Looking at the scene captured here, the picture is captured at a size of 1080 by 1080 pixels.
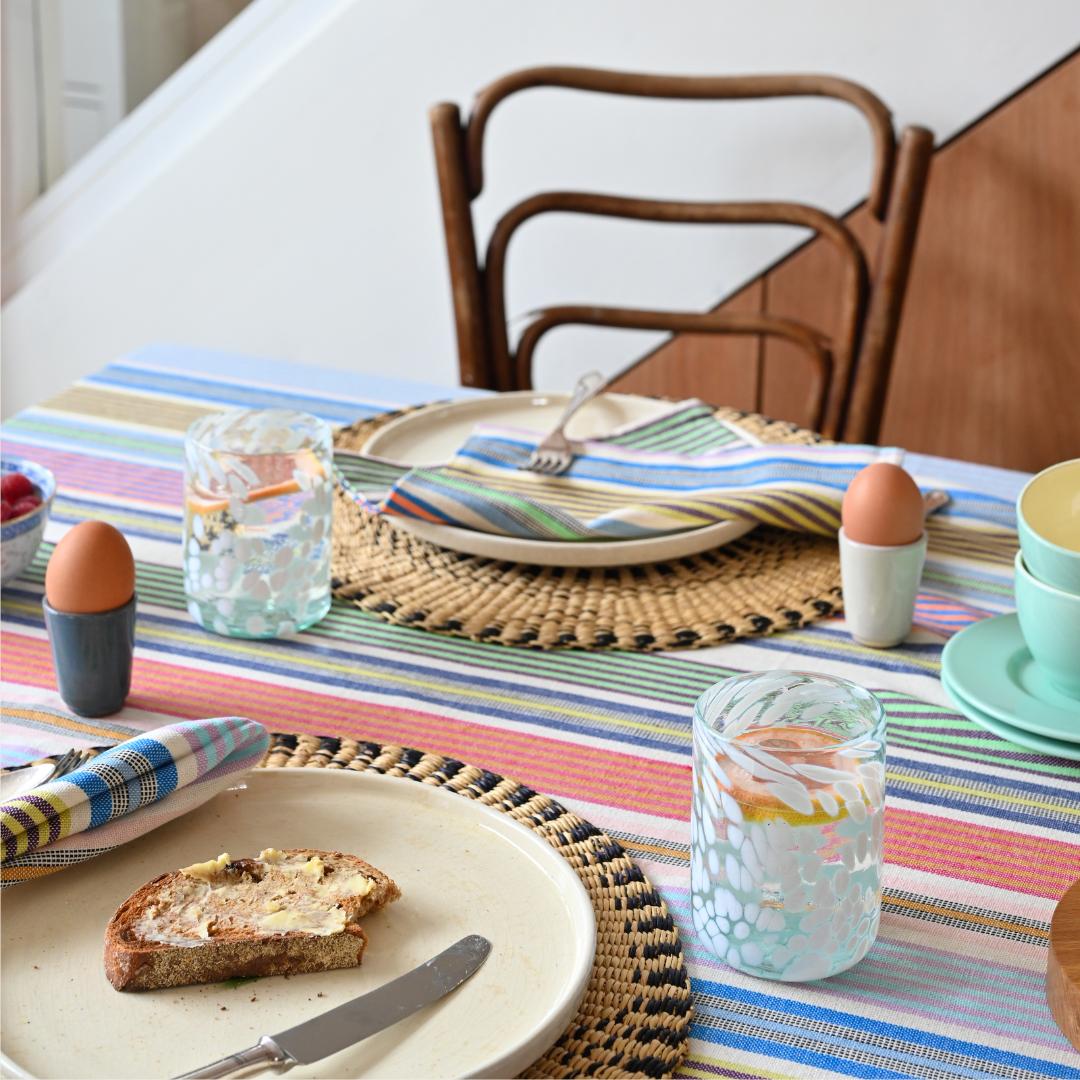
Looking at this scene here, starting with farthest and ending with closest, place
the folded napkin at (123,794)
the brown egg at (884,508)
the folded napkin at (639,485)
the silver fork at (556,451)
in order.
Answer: the silver fork at (556,451) < the folded napkin at (639,485) < the brown egg at (884,508) < the folded napkin at (123,794)

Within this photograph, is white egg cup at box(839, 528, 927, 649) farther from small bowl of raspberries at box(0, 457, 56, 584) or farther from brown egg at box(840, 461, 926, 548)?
small bowl of raspberries at box(0, 457, 56, 584)

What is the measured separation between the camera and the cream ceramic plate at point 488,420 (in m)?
1.18

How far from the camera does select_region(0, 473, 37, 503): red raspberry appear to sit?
0.95 metres

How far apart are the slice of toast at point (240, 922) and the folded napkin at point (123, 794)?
40 millimetres

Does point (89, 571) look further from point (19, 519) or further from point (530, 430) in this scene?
point (530, 430)

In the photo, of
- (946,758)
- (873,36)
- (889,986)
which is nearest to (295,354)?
(873,36)

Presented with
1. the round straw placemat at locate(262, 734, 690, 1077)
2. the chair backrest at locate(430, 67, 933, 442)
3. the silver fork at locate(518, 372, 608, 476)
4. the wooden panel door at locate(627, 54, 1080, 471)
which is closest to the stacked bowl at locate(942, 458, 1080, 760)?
the round straw placemat at locate(262, 734, 690, 1077)

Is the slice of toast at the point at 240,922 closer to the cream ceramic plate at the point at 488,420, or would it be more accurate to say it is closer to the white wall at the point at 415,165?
the cream ceramic plate at the point at 488,420

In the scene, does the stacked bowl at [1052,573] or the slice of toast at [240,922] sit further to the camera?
the stacked bowl at [1052,573]

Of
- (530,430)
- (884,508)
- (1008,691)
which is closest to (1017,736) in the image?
(1008,691)

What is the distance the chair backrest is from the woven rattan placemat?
2.24 feet

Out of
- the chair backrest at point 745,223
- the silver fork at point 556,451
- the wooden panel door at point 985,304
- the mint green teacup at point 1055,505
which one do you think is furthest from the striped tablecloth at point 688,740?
the wooden panel door at point 985,304

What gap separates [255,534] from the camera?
2.97 ft

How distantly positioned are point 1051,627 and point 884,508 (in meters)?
0.14
